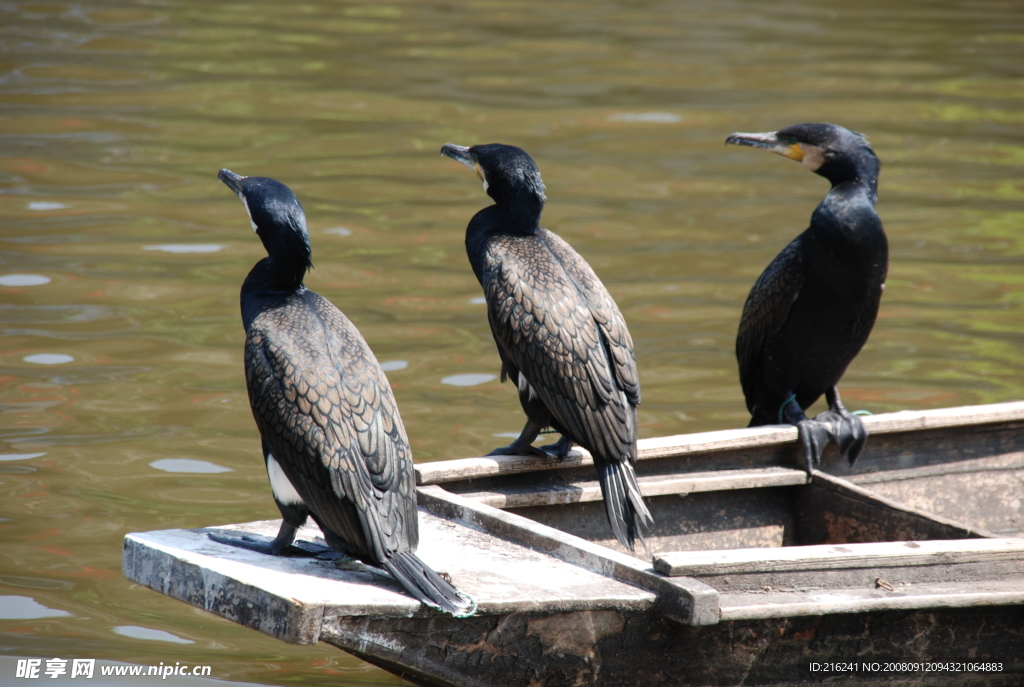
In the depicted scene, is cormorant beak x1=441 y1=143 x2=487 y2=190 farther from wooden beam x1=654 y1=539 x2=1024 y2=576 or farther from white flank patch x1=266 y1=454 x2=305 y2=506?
wooden beam x1=654 y1=539 x2=1024 y2=576

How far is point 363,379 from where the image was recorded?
11.5 ft

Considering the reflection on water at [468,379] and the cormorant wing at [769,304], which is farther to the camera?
the reflection on water at [468,379]

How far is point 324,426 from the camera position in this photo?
3.36 m

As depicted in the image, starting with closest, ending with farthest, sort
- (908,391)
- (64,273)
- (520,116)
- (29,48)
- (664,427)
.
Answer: (664,427) → (908,391) → (64,273) → (520,116) → (29,48)

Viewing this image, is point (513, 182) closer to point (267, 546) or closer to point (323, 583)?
point (267, 546)

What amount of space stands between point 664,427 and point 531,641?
3.75 meters

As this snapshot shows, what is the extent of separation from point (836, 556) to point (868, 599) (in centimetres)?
14

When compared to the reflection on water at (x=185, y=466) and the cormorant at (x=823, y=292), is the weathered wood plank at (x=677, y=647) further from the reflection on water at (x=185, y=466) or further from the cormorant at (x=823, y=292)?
the reflection on water at (x=185, y=466)

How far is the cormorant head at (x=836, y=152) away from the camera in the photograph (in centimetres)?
496

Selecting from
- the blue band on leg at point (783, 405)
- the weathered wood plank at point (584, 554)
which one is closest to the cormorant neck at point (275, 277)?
the weathered wood plank at point (584, 554)

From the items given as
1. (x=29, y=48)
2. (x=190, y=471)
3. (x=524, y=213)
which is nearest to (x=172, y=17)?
(x=29, y=48)

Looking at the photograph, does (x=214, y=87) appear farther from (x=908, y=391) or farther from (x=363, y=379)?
(x=363, y=379)

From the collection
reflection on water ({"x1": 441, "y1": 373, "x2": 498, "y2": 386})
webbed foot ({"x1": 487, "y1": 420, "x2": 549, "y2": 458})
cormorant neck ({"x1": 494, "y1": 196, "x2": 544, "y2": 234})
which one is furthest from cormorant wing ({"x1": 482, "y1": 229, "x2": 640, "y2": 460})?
reflection on water ({"x1": 441, "y1": 373, "x2": 498, "y2": 386})

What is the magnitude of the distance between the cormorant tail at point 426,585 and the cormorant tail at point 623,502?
0.97m
